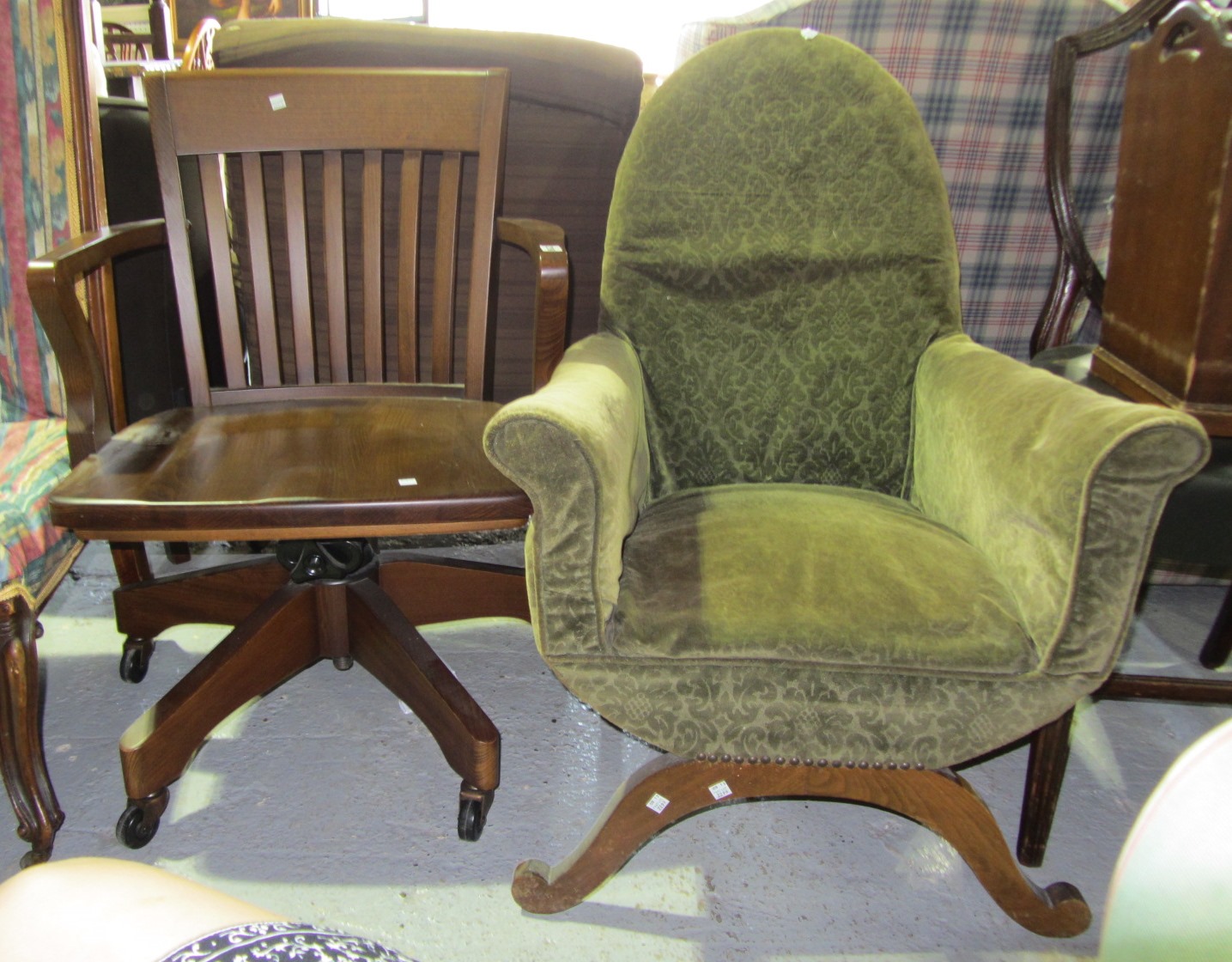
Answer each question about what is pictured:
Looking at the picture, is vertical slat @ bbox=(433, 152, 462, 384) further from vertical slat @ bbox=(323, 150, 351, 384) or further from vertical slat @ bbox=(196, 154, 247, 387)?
vertical slat @ bbox=(196, 154, 247, 387)

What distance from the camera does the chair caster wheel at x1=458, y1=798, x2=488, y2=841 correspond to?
1.21m

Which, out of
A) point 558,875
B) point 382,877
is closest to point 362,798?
point 382,877

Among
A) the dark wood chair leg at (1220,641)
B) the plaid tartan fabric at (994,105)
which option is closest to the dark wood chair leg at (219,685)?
the plaid tartan fabric at (994,105)

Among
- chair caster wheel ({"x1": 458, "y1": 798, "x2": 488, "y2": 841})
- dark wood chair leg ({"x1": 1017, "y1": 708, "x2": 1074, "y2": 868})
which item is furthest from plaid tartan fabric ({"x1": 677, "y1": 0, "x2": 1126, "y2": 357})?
chair caster wheel ({"x1": 458, "y1": 798, "x2": 488, "y2": 841})

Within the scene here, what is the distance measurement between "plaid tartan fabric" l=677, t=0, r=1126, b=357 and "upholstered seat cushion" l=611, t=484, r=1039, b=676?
33.7 inches

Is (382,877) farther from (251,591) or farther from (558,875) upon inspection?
(251,591)

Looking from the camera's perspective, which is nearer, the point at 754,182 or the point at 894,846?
the point at 894,846

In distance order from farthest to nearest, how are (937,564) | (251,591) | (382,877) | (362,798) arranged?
(251,591) < (362,798) < (382,877) < (937,564)

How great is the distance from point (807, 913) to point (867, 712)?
1.11ft

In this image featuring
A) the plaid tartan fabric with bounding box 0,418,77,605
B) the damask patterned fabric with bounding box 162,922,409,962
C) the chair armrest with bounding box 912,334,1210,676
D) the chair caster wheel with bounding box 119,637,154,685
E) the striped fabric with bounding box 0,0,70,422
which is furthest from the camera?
the chair caster wheel with bounding box 119,637,154,685

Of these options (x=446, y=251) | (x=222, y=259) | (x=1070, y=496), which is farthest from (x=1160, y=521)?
(x=222, y=259)

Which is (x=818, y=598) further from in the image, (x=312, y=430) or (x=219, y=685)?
(x=219, y=685)

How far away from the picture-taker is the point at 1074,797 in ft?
4.41

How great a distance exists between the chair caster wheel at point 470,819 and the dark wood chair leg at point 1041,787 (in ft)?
2.41
